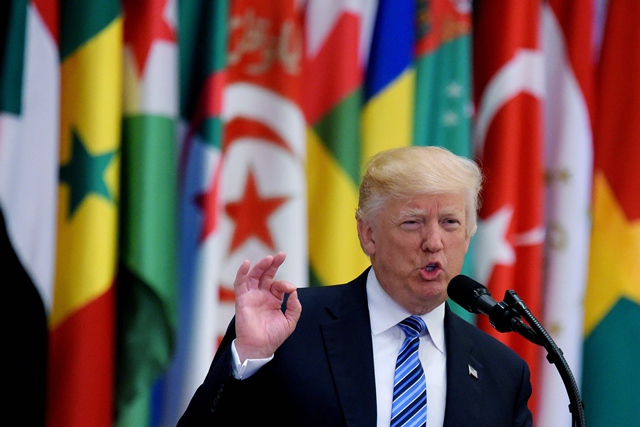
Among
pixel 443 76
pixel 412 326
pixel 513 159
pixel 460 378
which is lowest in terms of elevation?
pixel 460 378

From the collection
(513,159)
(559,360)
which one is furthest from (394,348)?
(513,159)

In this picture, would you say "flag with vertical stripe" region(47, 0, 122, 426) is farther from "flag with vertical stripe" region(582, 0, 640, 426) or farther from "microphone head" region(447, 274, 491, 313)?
"flag with vertical stripe" region(582, 0, 640, 426)

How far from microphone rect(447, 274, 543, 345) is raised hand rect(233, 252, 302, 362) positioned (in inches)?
13.1

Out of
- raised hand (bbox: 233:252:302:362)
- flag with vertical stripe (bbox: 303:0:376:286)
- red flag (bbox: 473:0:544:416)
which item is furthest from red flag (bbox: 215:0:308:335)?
raised hand (bbox: 233:252:302:362)

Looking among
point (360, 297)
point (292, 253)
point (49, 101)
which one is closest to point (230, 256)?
point (292, 253)

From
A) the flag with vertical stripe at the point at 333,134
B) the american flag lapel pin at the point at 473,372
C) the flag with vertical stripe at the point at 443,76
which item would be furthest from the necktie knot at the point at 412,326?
the flag with vertical stripe at the point at 443,76

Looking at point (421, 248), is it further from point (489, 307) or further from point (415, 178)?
point (489, 307)

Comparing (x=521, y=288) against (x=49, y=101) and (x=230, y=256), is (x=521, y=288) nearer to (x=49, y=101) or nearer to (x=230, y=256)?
(x=230, y=256)

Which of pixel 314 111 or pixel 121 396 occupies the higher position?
pixel 314 111

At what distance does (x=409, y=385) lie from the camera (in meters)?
1.92

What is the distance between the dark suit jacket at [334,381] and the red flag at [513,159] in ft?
4.58

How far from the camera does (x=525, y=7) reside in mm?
3574

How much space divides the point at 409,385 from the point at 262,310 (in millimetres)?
381

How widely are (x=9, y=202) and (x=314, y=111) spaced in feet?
3.82
